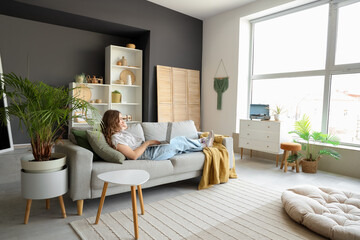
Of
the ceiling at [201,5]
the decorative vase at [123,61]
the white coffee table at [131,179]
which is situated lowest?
the white coffee table at [131,179]

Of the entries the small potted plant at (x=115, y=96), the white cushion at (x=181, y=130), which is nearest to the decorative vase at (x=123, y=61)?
the small potted plant at (x=115, y=96)

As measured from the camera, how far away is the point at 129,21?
206 inches

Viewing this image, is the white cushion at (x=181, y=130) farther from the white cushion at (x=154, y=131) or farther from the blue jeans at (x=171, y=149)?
the blue jeans at (x=171, y=149)

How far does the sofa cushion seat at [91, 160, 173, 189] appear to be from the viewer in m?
2.39

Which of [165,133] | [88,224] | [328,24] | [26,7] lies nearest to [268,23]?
[328,24]

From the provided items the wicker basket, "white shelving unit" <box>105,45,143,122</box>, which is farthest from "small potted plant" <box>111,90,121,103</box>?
the wicker basket

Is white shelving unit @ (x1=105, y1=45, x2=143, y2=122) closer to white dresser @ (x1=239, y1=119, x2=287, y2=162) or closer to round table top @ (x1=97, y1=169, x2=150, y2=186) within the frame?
white dresser @ (x1=239, y1=119, x2=287, y2=162)

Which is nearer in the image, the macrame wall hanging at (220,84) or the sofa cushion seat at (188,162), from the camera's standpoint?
the sofa cushion seat at (188,162)

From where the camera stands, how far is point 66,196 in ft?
9.26

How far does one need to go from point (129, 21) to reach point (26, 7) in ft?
6.08

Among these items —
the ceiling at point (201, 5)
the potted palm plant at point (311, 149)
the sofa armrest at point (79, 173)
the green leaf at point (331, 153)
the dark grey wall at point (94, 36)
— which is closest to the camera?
the sofa armrest at point (79, 173)

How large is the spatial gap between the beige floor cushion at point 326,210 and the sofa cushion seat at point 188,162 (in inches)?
41.7

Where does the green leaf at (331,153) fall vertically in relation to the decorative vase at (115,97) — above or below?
below

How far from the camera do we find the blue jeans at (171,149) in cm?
292
